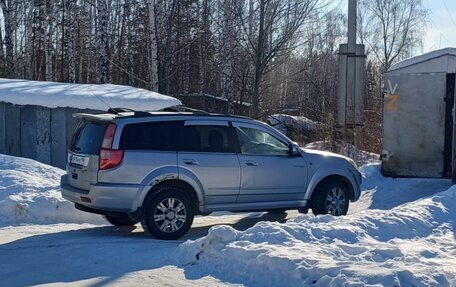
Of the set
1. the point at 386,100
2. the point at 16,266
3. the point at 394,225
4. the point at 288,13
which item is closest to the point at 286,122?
the point at 288,13

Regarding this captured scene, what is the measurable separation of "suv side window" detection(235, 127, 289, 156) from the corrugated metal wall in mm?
6396

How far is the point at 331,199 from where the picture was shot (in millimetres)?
10547

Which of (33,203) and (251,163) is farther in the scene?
(33,203)

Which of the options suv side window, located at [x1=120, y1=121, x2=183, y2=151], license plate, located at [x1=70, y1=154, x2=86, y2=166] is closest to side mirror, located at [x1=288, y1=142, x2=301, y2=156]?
suv side window, located at [x1=120, y1=121, x2=183, y2=151]

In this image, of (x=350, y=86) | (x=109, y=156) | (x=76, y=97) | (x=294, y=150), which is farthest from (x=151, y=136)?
(x=350, y=86)

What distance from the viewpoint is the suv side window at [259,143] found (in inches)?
385

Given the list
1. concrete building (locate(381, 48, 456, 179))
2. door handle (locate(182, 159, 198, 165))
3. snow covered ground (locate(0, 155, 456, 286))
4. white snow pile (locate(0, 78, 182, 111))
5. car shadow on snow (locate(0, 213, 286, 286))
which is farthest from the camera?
white snow pile (locate(0, 78, 182, 111))

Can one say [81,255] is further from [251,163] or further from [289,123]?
[289,123]

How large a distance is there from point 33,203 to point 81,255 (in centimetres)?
309

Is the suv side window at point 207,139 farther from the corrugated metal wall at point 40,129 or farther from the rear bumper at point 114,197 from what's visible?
the corrugated metal wall at point 40,129

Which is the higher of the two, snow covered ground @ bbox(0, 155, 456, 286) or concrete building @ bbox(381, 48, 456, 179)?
concrete building @ bbox(381, 48, 456, 179)

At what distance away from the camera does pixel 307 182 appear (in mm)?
10234

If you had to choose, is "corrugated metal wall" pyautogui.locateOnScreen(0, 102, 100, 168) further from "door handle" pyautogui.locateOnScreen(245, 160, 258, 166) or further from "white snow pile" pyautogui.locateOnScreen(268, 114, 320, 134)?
"white snow pile" pyautogui.locateOnScreen(268, 114, 320, 134)

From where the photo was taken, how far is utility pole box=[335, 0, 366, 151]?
18.9 m
